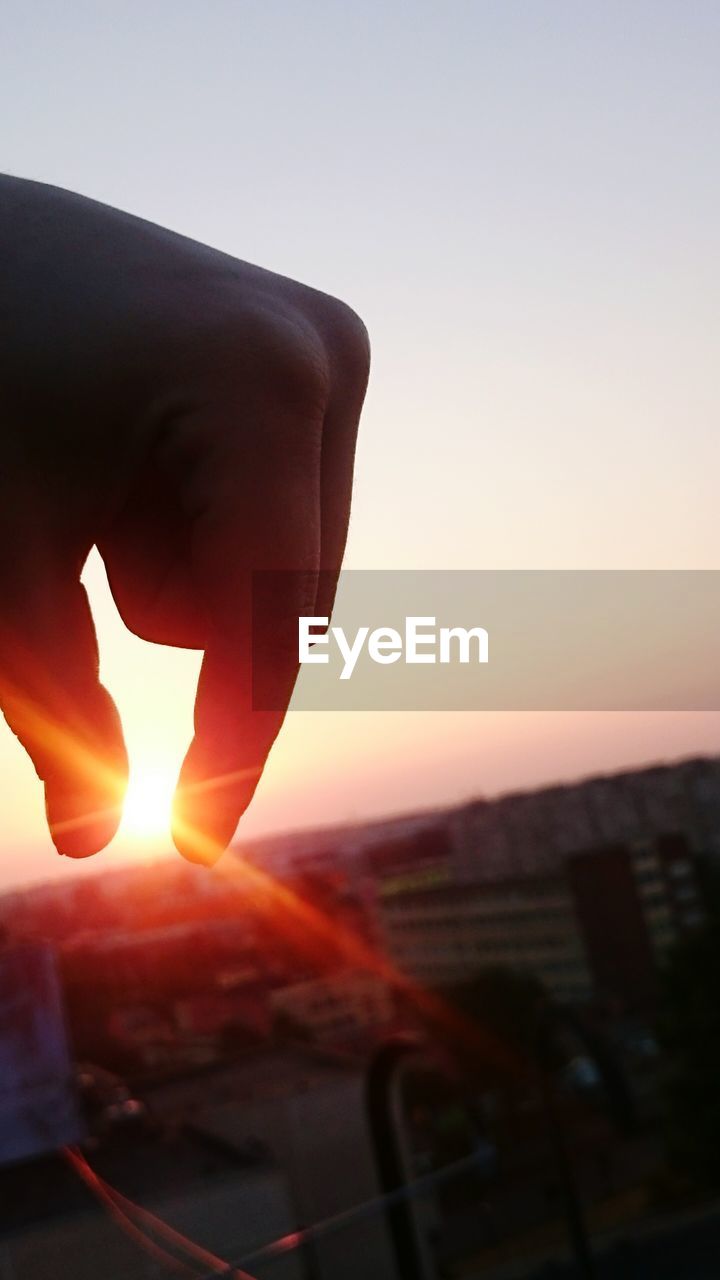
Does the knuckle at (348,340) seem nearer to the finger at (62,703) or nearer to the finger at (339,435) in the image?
the finger at (339,435)

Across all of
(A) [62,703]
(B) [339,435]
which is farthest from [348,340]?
(A) [62,703]

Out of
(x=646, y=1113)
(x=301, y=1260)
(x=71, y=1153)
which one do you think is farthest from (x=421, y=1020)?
(x=71, y=1153)

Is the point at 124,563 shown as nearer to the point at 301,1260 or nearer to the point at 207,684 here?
the point at 207,684

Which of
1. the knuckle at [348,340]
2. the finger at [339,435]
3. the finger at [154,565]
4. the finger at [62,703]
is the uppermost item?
the knuckle at [348,340]

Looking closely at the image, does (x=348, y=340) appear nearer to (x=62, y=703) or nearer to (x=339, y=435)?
(x=339, y=435)

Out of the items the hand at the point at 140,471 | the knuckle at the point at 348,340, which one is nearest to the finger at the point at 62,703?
the hand at the point at 140,471

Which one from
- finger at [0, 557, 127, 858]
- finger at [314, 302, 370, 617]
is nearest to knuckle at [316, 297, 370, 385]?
finger at [314, 302, 370, 617]
